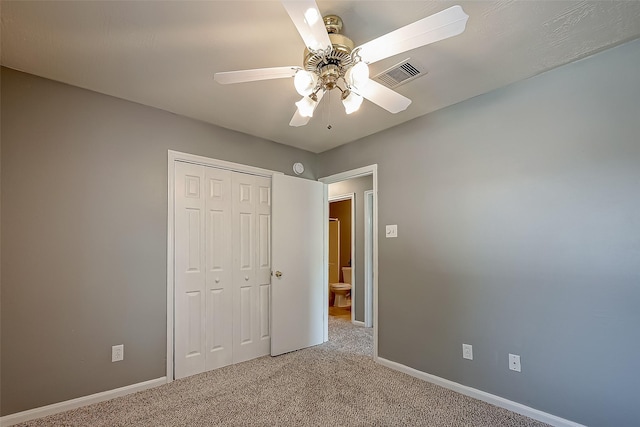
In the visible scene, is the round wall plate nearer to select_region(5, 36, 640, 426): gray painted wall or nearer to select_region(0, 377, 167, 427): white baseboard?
select_region(5, 36, 640, 426): gray painted wall

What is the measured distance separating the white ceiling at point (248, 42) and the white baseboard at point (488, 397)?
2.32 m

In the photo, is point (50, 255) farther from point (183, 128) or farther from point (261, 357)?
point (261, 357)

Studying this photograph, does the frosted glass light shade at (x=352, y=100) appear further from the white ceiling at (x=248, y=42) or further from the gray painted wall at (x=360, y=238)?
the gray painted wall at (x=360, y=238)

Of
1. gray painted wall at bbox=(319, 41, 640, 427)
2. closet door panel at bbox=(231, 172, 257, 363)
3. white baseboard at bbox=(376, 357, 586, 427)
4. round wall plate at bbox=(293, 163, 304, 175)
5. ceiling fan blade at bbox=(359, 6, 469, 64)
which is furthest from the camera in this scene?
round wall plate at bbox=(293, 163, 304, 175)

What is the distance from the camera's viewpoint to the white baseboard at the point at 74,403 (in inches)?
81.4

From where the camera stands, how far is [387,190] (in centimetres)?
321

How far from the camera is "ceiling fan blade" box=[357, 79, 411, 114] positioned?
1651 mm

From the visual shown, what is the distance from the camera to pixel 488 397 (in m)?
2.36

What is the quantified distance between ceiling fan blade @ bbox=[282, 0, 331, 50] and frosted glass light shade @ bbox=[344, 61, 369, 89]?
16 centimetres

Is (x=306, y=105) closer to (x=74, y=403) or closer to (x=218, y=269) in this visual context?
(x=218, y=269)

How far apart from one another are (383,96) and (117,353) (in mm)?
2721

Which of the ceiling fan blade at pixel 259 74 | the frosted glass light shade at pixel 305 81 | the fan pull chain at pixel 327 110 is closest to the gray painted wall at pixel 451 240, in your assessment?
the fan pull chain at pixel 327 110

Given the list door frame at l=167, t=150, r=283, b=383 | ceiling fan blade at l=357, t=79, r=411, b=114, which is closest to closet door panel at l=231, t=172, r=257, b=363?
door frame at l=167, t=150, r=283, b=383

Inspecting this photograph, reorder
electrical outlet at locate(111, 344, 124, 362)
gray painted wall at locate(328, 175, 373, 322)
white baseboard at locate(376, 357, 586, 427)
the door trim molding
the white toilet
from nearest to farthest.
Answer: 1. white baseboard at locate(376, 357, 586, 427)
2. electrical outlet at locate(111, 344, 124, 362)
3. the door trim molding
4. gray painted wall at locate(328, 175, 373, 322)
5. the white toilet
